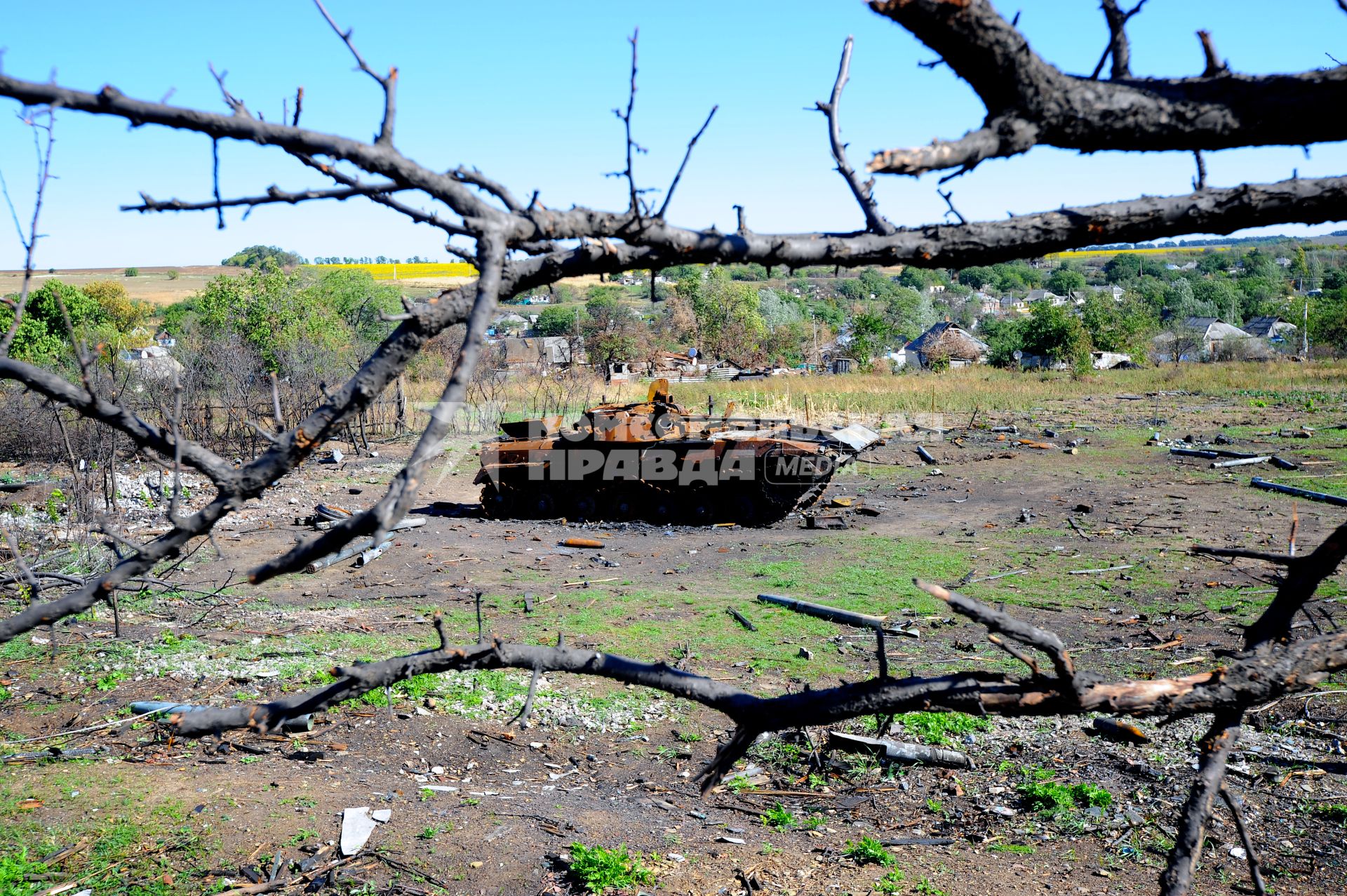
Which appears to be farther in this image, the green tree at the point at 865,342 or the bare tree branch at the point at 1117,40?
the green tree at the point at 865,342

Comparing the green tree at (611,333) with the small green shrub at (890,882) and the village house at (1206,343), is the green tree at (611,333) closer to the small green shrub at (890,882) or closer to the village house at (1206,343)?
the village house at (1206,343)

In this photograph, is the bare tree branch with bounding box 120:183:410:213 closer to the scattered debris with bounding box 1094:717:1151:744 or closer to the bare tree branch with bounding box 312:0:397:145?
the bare tree branch with bounding box 312:0:397:145

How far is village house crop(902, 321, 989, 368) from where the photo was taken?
4747cm

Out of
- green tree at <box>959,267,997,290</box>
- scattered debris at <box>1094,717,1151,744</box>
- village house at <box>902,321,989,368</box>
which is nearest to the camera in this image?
scattered debris at <box>1094,717,1151,744</box>

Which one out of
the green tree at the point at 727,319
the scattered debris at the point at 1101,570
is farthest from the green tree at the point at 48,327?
the green tree at the point at 727,319

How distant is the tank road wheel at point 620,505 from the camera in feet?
51.5

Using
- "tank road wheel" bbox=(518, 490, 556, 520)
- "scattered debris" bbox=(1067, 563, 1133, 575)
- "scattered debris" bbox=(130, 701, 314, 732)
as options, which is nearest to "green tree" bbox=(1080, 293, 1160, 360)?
"tank road wheel" bbox=(518, 490, 556, 520)

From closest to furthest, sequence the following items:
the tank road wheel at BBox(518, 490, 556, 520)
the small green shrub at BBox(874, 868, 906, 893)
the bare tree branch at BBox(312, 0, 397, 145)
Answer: the bare tree branch at BBox(312, 0, 397, 145) < the small green shrub at BBox(874, 868, 906, 893) < the tank road wheel at BBox(518, 490, 556, 520)

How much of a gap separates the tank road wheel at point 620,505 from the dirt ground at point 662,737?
5.57 feet

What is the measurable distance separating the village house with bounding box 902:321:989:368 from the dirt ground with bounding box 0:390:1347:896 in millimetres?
34084

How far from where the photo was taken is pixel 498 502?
1611 cm

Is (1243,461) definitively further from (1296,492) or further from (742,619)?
(742,619)

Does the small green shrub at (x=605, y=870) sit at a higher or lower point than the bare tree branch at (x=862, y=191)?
lower

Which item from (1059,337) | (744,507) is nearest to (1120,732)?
(744,507)
